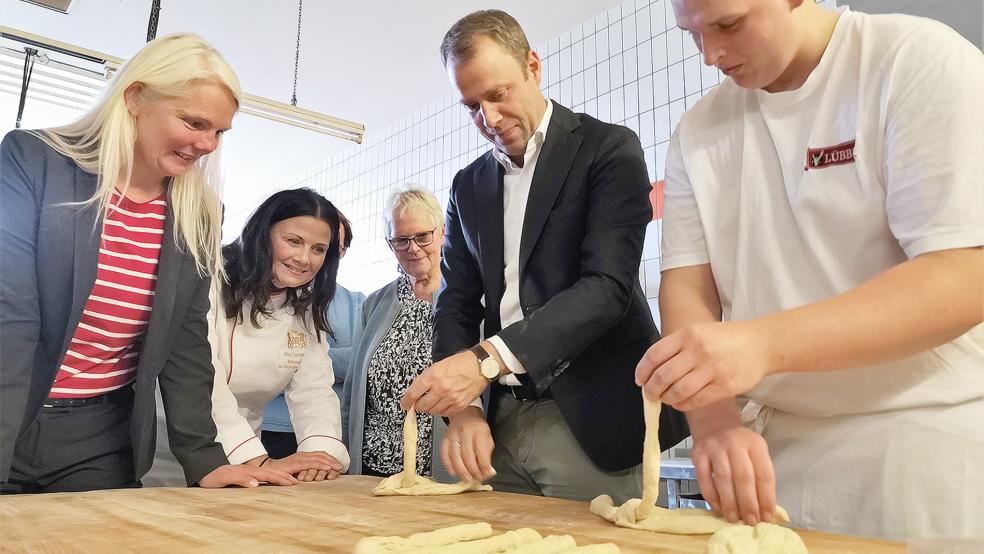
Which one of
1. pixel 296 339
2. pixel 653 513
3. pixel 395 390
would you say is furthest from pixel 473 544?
pixel 395 390

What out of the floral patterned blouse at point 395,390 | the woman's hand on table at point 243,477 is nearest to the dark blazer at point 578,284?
the woman's hand on table at point 243,477

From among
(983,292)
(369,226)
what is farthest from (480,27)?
(369,226)

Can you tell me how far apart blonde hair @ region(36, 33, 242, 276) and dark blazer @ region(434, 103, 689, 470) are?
1.85 ft

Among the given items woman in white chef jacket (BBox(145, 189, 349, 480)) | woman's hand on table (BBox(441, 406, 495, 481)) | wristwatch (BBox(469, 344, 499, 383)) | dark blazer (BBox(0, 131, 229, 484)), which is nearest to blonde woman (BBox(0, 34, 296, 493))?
dark blazer (BBox(0, 131, 229, 484))

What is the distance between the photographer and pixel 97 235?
124cm

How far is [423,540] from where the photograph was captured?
0.75 m

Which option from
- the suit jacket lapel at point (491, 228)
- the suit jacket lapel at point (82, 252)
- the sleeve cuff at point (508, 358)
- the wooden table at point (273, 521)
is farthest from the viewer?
the suit jacket lapel at point (491, 228)

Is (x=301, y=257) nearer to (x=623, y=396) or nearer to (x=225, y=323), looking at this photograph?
(x=225, y=323)

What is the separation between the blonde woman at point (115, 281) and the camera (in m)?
1.19

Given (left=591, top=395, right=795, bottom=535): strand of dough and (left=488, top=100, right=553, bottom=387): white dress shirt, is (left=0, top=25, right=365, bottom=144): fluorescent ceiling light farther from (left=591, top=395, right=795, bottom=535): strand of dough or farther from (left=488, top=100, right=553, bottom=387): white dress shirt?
(left=591, top=395, right=795, bottom=535): strand of dough

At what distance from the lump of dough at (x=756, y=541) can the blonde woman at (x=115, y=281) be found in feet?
3.37

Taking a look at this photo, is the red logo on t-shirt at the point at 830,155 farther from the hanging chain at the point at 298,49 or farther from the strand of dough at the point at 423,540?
the hanging chain at the point at 298,49

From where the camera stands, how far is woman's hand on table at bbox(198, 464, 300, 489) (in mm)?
1380

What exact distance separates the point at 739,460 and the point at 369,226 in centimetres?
436
